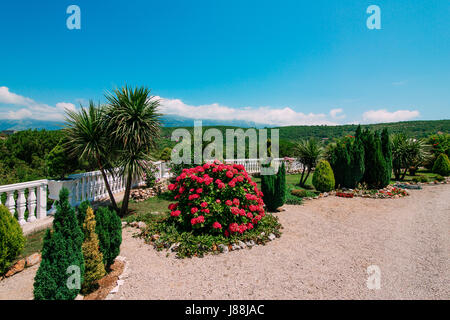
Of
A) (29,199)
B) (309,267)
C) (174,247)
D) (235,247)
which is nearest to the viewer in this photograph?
(309,267)

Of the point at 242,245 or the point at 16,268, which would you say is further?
the point at 242,245

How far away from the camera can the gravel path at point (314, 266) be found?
9.40 feet

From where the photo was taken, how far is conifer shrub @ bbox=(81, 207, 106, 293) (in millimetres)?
2627

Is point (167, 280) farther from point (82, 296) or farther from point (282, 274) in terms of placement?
point (282, 274)

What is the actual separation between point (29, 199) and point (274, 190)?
6460 mm

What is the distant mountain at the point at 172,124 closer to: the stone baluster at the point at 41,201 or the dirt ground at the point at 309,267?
the stone baluster at the point at 41,201

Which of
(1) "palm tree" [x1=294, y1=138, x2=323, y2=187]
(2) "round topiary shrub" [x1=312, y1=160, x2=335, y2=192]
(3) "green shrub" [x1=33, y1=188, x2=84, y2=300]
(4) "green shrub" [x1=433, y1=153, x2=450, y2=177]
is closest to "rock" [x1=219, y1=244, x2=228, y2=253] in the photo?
(3) "green shrub" [x1=33, y1=188, x2=84, y2=300]

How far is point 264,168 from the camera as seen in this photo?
23.3 feet

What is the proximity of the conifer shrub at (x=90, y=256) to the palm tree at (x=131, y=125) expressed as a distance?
3111 millimetres

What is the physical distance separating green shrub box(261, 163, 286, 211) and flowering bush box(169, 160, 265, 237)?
1.87 meters

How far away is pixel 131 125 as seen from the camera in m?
5.61

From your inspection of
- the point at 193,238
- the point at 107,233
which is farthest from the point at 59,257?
the point at 193,238

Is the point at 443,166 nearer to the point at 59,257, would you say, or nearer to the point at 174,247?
the point at 174,247

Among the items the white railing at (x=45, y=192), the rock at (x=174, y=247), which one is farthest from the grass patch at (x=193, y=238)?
the white railing at (x=45, y=192)
